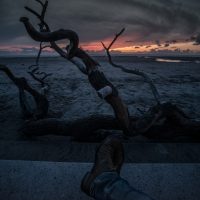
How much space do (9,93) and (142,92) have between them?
682 cm

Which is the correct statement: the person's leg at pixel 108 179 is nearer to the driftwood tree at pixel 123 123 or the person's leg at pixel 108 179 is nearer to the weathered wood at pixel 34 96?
the driftwood tree at pixel 123 123

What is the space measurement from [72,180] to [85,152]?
155cm

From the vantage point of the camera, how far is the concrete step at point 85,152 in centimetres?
495

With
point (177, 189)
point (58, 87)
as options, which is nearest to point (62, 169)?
point (177, 189)

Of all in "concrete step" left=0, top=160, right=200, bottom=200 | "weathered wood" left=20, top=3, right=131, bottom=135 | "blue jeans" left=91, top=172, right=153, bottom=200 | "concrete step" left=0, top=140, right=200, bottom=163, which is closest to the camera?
"blue jeans" left=91, top=172, right=153, bottom=200

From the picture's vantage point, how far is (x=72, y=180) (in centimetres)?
370

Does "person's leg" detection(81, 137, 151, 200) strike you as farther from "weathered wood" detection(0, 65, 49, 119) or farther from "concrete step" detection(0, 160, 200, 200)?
"weathered wood" detection(0, 65, 49, 119)

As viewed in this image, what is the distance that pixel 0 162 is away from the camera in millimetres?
4246

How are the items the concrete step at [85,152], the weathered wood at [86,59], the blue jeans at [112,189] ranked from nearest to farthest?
the blue jeans at [112,189]
the weathered wood at [86,59]
the concrete step at [85,152]

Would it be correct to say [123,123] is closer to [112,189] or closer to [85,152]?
[85,152]

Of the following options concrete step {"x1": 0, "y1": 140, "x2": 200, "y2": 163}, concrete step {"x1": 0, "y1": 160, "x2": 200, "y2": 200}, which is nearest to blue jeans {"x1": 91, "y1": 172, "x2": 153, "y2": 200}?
concrete step {"x1": 0, "y1": 160, "x2": 200, "y2": 200}

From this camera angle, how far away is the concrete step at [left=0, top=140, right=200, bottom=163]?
4945mm

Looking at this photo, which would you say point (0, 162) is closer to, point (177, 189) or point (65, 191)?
point (65, 191)

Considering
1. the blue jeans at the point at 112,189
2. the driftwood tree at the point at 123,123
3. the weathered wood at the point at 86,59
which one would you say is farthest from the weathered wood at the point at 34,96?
the blue jeans at the point at 112,189
